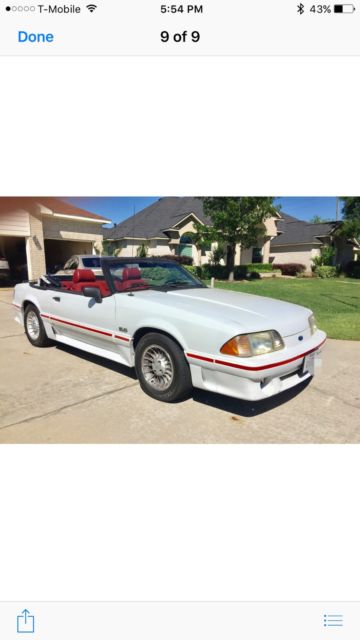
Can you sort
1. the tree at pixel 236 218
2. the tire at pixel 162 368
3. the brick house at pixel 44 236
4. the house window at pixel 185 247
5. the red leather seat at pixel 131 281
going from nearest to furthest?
1. the tire at pixel 162 368
2. the red leather seat at pixel 131 281
3. the brick house at pixel 44 236
4. the tree at pixel 236 218
5. the house window at pixel 185 247

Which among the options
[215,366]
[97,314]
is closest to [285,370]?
[215,366]

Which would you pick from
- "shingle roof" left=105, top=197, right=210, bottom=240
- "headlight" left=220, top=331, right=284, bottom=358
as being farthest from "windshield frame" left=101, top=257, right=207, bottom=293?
"shingle roof" left=105, top=197, right=210, bottom=240

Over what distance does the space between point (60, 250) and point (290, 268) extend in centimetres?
1634

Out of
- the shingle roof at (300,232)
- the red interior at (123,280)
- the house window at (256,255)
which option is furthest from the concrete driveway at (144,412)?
the shingle roof at (300,232)

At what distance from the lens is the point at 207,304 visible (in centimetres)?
327

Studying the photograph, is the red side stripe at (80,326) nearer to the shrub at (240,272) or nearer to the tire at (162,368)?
the tire at (162,368)

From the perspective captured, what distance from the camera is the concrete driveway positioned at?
2641 millimetres

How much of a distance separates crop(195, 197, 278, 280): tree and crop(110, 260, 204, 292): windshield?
470 inches

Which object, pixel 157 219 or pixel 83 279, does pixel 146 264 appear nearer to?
pixel 83 279

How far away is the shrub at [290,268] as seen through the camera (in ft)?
77.8

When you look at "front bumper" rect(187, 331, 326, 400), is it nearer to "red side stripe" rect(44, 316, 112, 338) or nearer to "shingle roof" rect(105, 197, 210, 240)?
"red side stripe" rect(44, 316, 112, 338)

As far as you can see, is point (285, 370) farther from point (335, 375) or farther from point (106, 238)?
point (106, 238)

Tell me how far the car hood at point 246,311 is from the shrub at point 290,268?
2139 cm

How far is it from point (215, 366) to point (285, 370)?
61 centimetres
